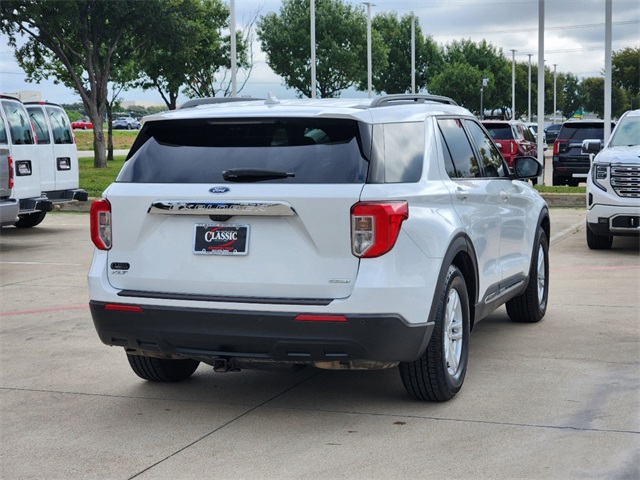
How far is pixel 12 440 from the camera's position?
5469 millimetres

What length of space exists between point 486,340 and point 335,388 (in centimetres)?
191

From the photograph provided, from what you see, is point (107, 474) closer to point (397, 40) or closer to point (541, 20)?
point (541, 20)

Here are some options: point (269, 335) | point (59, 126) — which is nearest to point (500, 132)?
point (59, 126)

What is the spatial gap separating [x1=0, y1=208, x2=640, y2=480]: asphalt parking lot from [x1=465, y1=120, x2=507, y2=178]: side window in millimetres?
1336

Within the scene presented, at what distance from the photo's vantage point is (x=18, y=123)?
54.7ft

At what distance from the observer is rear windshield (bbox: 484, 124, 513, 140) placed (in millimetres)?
26797

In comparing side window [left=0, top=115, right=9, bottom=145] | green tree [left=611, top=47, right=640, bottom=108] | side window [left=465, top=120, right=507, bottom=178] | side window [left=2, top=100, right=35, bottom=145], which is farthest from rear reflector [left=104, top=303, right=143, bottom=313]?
green tree [left=611, top=47, right=640, bottom=108]

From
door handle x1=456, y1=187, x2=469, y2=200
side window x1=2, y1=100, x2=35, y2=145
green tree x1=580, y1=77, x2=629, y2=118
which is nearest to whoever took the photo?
door handle x1=456, y1=187, x2=469, y2=200

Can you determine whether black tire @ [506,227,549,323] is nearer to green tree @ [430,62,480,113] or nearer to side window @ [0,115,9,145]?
side window @ [0,115,9,145]

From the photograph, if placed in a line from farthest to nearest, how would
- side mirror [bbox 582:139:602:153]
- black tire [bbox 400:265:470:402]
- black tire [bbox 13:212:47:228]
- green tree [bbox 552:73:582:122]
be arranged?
green tree [bbox 552:73:582:122] < black tire [bbox 13:212:47:228] < side mirror [bbox 582:139:602:153] < black tire [bbox 400:265:470:402]

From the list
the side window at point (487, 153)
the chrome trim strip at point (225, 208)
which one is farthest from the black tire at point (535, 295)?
the chrome trim strip at point (225, 208)

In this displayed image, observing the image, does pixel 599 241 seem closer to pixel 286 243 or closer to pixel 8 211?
pixel 8 211

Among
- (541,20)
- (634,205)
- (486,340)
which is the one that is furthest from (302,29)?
(486,340)

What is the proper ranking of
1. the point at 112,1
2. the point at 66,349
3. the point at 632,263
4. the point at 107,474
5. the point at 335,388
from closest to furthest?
1. the point at 107,474
2. the point at 335,388
3. the point at 66,349
4. the point at 632,263
5. the point at 112,1
